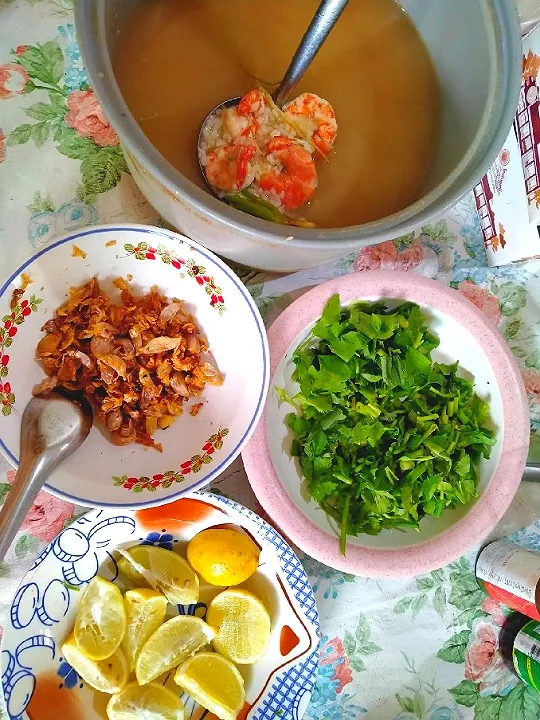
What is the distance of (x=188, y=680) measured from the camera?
90cm

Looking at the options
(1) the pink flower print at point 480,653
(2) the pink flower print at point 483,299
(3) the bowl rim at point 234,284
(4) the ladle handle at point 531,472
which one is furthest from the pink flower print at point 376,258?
(1) the pink flower print at point 480,653

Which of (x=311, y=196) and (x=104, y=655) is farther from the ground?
(x=311, y=196)

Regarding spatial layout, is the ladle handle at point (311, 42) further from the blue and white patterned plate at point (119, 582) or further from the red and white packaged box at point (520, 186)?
the blue and white patterned plate at point (119, 582)

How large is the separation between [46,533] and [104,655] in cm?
18

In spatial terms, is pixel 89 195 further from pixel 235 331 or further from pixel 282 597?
pixel 282 597

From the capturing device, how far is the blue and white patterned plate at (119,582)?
883 millimetres

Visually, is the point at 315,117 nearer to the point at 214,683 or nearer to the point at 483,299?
the point at 483,299

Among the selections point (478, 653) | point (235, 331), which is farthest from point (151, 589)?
point (478, 653)

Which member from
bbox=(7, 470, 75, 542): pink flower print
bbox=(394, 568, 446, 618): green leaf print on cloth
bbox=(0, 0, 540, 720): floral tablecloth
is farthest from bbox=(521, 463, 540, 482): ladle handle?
bbox=(7, 470, 75, 542): pink flower print

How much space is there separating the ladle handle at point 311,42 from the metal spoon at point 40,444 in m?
0.46

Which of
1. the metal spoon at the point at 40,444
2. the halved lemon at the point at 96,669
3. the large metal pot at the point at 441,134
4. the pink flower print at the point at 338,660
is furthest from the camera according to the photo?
the pink flower print at the point at 338,660

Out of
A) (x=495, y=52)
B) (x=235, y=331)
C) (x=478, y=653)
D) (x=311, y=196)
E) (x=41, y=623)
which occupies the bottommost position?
(x=478, y=653)

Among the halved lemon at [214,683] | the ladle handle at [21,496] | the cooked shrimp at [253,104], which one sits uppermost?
the cooked shrimp at [253,104]

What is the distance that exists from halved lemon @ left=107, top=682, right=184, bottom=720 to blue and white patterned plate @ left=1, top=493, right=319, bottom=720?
1.6 inches
